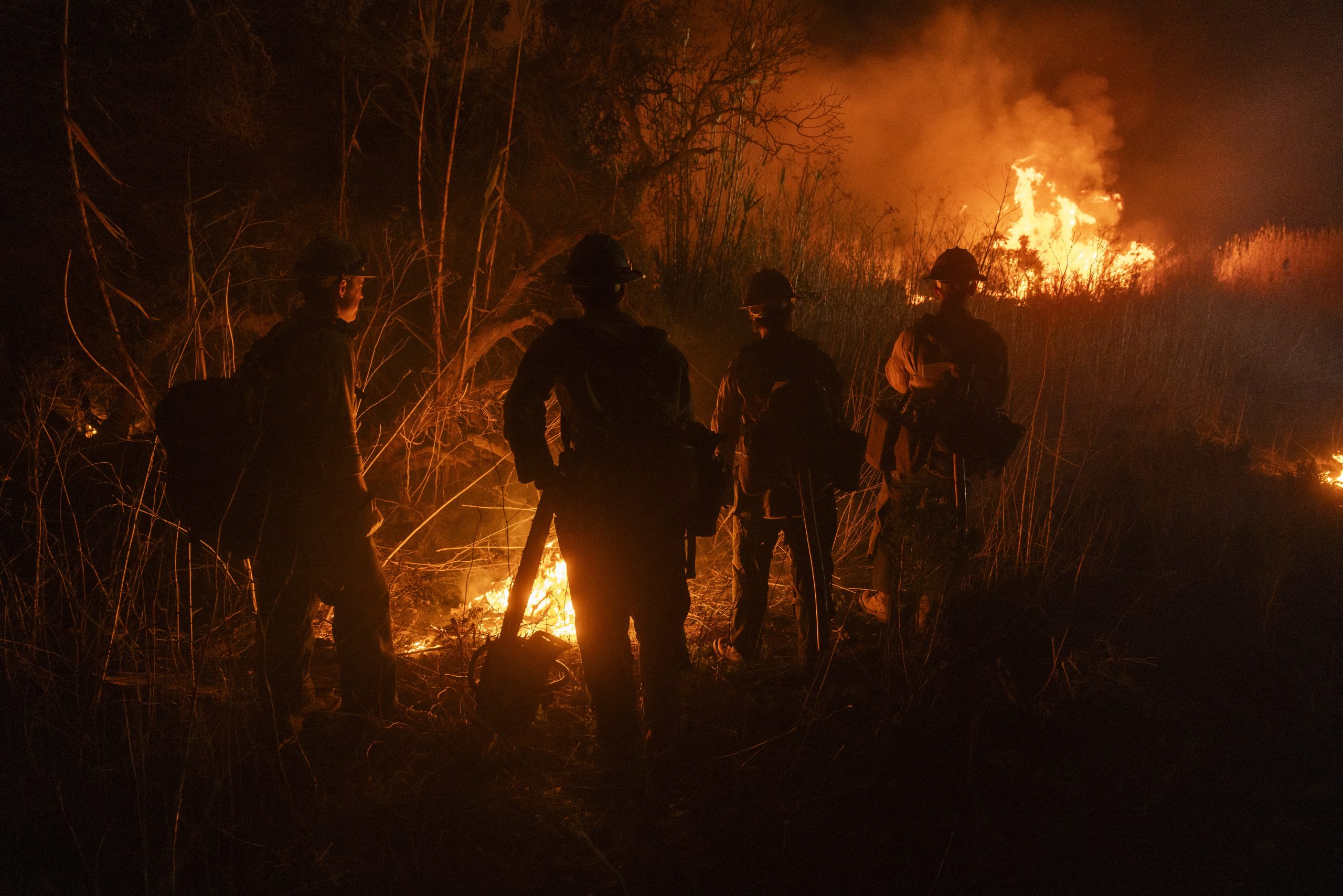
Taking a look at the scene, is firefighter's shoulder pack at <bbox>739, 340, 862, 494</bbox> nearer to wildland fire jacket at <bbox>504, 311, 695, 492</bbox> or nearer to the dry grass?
wildland fire jacket at <bbox>504, 311, 695, 492</bbox>

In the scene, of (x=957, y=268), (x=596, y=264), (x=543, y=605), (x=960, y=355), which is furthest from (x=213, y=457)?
(x=957, y=268)

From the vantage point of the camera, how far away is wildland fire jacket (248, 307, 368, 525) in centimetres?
271

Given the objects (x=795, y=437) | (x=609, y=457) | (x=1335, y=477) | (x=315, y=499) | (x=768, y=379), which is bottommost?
(x=315, y=499)

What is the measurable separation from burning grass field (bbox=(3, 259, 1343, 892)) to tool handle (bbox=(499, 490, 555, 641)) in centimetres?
59

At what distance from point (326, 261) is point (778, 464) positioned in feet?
7.10

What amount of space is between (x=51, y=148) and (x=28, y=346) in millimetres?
1159

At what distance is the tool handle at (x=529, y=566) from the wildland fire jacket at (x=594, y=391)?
0.14m

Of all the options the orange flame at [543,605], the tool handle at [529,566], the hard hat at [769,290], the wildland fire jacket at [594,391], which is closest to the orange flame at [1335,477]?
the hard hat at [769,290]

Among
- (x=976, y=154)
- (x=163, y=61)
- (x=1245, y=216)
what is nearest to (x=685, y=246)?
(x=163, y=61)

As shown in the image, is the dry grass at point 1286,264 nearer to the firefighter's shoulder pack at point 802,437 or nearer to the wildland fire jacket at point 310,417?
the firefighter's shoulder pack at point 802,437

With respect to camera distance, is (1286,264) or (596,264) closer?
(596,264)

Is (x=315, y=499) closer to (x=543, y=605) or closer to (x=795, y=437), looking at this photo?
(x=543, y=605)

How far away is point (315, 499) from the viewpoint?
9.27ft

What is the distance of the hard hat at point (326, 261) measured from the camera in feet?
9.22
